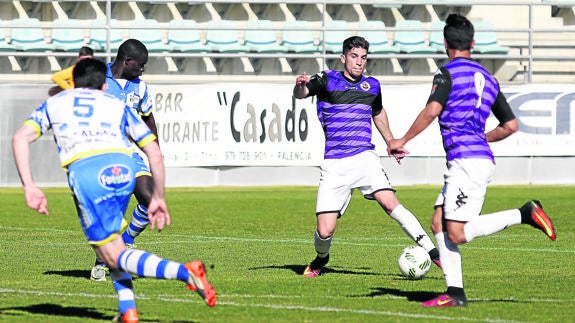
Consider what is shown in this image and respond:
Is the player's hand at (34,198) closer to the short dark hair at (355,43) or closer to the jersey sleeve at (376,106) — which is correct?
the short dark hair at (355,43)

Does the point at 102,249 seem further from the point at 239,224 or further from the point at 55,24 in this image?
the point at 55,24

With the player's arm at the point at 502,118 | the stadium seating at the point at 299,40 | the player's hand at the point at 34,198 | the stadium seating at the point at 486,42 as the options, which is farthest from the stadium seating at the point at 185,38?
the player's hand at the point at 34,198

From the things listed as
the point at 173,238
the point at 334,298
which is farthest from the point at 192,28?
the point at 334,298

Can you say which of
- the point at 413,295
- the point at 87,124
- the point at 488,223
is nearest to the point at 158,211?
the point at 87,124

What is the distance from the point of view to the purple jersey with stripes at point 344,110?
11.6 metres

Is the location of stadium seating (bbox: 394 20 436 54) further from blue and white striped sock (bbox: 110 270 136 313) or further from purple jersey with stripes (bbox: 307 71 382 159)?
blue and white striped sock (bbox: 110 270 136 313)

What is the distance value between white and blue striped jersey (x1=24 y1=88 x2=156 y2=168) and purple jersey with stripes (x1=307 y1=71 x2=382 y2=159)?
11.7 feet

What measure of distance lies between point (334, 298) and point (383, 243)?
5.76 metres

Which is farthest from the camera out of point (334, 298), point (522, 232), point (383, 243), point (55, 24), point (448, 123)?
point (55, 24)

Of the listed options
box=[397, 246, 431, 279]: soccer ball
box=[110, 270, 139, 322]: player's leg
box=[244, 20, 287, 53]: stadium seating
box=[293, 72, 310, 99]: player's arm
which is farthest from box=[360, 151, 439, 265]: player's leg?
box=[244, 20, 287, 53]: stadium seating

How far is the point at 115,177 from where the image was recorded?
26.5ft

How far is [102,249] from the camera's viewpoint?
26.6 feet

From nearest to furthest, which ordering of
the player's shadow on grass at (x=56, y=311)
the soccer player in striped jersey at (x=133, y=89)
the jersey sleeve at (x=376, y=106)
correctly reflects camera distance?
the player's shadow on grass at (x=56, y=311) → the soccer player in striped jersey at (x=133, y=89) → the jersey sleeve at (x=376, y=106)

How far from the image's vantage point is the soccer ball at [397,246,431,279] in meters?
11.1
